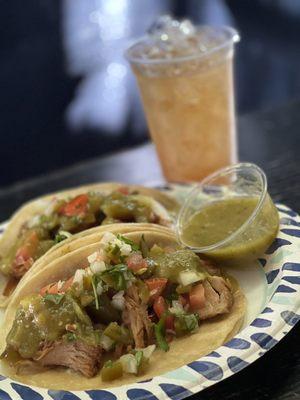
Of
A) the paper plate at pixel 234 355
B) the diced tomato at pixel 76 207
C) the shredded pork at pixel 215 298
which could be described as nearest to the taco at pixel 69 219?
the diced tomato at pixel 76 207

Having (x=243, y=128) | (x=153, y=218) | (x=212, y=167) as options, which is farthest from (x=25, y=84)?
(x=153, y=218)

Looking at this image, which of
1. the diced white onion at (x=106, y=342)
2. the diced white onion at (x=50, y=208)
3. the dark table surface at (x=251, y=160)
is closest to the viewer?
the diced white onion at (x=106, y=342)

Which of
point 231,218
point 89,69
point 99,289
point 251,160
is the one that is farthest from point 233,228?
point 89,69

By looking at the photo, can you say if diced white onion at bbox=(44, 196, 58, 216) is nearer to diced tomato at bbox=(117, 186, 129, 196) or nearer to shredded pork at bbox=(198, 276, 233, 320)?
diced tomato at bbox=(117, 186, 129, 196)

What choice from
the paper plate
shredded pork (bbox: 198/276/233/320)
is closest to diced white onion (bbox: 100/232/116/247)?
shredded pork (bbox: 198/276/233/320)

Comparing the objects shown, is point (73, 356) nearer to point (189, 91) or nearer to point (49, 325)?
point (49, 325)

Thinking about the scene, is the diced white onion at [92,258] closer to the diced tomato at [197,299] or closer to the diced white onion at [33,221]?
the diced tomato at [197,299]
